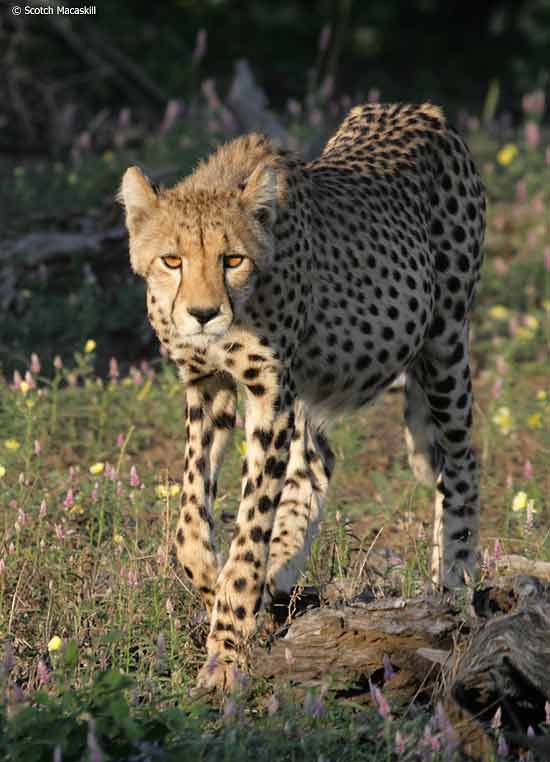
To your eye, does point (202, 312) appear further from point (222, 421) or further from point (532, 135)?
→ point (532, 135)

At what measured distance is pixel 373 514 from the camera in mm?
6207

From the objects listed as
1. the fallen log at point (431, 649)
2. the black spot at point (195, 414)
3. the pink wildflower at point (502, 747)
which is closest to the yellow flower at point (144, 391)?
the black spot at point (195, 414)

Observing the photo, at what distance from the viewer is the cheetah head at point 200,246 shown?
14.0 ft

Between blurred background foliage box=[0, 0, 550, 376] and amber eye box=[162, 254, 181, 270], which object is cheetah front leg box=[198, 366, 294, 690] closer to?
amber eye box=[162, 254, 181, 270]

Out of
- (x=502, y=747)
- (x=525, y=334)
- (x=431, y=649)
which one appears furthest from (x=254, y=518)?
(x=525, y=334)

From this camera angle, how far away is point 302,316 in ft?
16.1

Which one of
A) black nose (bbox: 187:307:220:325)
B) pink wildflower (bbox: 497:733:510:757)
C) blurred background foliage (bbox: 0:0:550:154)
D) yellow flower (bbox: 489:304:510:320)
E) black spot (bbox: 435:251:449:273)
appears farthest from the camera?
blurred background foliage (bbox: 0:0:550:154)

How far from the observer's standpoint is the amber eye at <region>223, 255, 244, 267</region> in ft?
14.5

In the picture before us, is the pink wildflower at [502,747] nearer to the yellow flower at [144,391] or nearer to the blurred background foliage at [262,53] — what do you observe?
the yellow flower at [144,391]

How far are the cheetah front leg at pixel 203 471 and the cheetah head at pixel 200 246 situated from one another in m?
0.36

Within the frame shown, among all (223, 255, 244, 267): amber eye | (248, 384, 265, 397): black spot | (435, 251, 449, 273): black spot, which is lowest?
(248, 384, 265, 397): black spot

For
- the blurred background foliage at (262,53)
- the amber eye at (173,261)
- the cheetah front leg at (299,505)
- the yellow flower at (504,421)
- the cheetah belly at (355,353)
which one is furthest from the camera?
the blurred background foliage at (262,53)

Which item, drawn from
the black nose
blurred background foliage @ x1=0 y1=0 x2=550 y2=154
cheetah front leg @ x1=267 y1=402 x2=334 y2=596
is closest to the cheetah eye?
the black nose

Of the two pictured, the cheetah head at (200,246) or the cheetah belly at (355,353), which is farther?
the cheetah belly at (355,353)
